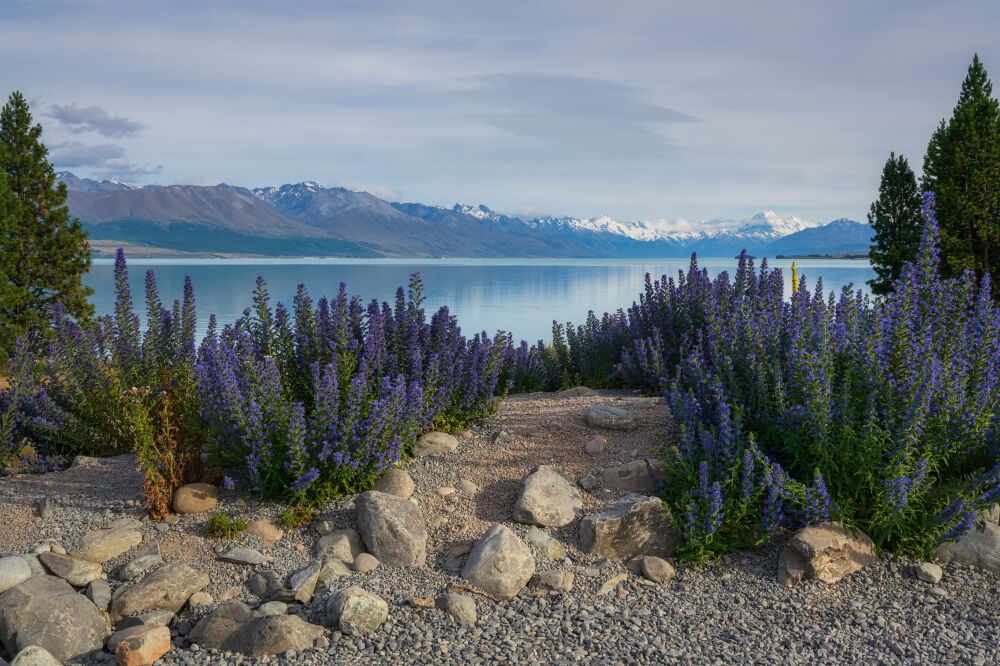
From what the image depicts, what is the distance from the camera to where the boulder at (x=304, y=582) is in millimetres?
4668

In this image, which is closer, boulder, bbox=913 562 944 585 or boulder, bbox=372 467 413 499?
boulder, bbox=913 562 944 585

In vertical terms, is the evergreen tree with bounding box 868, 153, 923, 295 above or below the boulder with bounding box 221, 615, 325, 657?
above

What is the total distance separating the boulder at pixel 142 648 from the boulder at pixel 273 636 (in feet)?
1.26

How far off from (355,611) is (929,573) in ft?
13.8

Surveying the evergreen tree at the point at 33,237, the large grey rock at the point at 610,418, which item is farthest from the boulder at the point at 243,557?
the evergreen tree at the point at 33,237

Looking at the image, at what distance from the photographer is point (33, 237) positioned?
47.4 feet

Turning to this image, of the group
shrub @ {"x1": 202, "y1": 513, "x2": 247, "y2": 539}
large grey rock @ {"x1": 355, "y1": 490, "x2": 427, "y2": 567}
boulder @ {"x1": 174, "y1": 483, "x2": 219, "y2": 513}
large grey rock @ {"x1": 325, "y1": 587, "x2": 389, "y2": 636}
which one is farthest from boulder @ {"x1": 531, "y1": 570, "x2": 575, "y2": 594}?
boulder @ {"x1": 174, "y1": 483, "x2": 219, "y2": 513}

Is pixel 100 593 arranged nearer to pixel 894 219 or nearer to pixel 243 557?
pixel 243 557

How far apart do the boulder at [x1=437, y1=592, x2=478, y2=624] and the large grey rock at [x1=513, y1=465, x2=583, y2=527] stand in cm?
104

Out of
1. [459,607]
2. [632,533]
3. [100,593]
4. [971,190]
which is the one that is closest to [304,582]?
[459,607]

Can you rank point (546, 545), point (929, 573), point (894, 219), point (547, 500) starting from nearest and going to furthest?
point (929, 573), point (546, 545), point (547, 500), point (894, 219)

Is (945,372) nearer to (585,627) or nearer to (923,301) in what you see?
(923,301)

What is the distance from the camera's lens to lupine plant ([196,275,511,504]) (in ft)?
17.8

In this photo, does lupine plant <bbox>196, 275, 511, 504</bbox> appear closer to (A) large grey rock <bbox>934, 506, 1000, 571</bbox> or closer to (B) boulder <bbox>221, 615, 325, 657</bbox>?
(B) boulder <bbox>221, 615, 325, 657</bbox>
